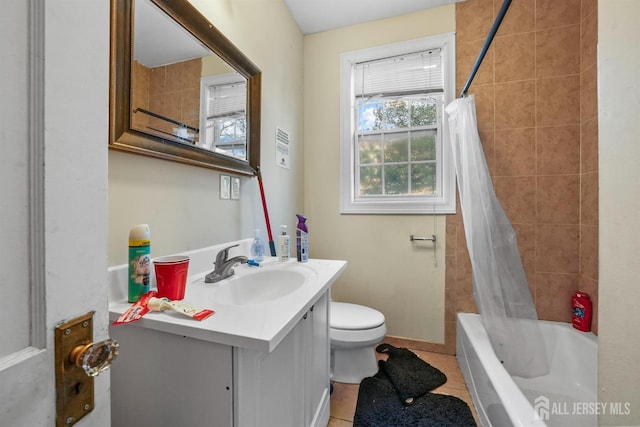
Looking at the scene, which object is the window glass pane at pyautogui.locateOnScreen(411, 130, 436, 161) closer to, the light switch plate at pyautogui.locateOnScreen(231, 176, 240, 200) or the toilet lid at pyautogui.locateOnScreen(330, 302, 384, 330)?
the toilet lid at pyautogui.locateOnScreen(330, 302, 384, 330)

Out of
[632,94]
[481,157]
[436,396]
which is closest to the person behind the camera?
[632,94]

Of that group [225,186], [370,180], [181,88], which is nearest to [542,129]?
[370,180]

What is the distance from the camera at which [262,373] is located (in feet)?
2.27

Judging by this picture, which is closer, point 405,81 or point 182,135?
point 182,135

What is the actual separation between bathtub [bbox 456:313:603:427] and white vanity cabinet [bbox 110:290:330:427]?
0.87 meters

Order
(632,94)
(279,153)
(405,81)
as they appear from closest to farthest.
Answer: (632,94) < (279,153) < (405,81)

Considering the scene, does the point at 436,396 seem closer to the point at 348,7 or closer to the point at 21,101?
Result: the point at 21,101

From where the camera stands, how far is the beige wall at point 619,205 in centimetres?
42

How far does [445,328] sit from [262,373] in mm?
1602

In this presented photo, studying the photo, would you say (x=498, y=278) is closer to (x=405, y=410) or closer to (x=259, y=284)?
(x=405, y=410)

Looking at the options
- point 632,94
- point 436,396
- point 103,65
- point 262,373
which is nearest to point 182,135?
point 103,65

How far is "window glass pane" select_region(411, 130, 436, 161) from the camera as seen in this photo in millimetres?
1943

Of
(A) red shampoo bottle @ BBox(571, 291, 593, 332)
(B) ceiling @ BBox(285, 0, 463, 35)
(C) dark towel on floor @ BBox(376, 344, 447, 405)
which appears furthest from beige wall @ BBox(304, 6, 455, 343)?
(A) red shampoo bottle @ BBox(571, 291, 593, 332)

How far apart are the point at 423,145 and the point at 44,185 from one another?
205 centimetres
